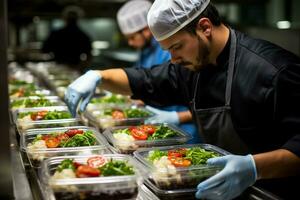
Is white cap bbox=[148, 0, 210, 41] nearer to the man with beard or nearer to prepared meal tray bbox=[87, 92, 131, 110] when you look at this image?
the man with beard

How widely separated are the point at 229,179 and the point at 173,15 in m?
0.85

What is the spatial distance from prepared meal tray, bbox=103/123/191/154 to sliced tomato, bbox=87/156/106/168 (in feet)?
1.28

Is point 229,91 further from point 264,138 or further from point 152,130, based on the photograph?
point 152,130

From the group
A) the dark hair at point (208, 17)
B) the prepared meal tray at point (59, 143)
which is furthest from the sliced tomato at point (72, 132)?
the dark hair at point (208, 17)

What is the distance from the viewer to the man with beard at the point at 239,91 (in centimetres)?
188

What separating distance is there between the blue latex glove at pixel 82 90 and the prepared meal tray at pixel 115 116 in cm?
19

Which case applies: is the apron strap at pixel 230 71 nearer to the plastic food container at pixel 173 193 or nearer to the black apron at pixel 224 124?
the black apron at pixel 224 124

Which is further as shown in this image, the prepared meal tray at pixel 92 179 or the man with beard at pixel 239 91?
the man with beard at pixel 239 91

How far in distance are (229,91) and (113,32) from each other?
25.4 ft

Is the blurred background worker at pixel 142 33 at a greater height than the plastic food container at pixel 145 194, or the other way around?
the blurred background worker at pixel 142 33

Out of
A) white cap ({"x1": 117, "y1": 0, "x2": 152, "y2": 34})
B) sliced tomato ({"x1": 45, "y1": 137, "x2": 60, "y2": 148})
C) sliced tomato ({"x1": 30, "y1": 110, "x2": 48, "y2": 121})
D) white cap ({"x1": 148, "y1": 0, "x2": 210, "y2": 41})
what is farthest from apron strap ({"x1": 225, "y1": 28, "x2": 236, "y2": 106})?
white cap ({"x1": 117, "y1": 0, "x2": 152, "y2": 34})

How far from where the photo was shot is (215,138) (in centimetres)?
235

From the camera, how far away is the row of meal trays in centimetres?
161

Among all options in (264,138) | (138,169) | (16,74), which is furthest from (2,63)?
(16,74)
